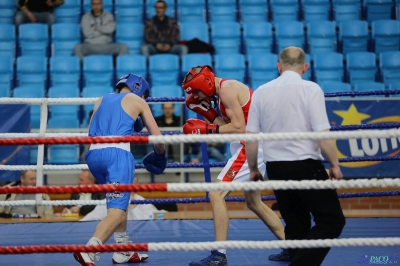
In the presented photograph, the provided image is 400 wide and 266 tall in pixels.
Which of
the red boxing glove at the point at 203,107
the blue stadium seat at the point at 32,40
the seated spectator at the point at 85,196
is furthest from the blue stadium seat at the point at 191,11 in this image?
the red boxing glove at the point at 203,107

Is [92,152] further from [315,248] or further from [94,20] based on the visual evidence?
[94,20]

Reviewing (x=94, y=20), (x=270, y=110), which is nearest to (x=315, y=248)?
(x=270, y=110)

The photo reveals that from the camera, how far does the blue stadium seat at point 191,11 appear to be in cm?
959

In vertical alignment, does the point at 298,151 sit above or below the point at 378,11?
below

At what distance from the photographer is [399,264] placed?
3781 mm

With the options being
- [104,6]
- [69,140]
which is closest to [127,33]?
[104,6]

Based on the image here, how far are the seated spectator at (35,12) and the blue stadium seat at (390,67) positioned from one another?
4.76m

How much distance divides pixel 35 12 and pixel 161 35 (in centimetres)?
199

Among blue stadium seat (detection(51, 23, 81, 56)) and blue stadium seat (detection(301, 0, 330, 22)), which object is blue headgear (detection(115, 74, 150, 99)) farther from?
blue stadium seat (detection(301, 0, 330, 22))

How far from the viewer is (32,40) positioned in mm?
9047

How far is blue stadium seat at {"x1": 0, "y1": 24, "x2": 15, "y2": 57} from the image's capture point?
898 cm

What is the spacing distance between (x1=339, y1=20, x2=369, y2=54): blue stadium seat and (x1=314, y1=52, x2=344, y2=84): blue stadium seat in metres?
0.56

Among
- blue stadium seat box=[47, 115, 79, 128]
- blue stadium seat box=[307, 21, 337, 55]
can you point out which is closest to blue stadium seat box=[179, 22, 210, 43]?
blue stadium seat box=[307, 21, 337, 55]

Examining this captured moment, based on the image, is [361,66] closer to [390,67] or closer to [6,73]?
[390,67]
